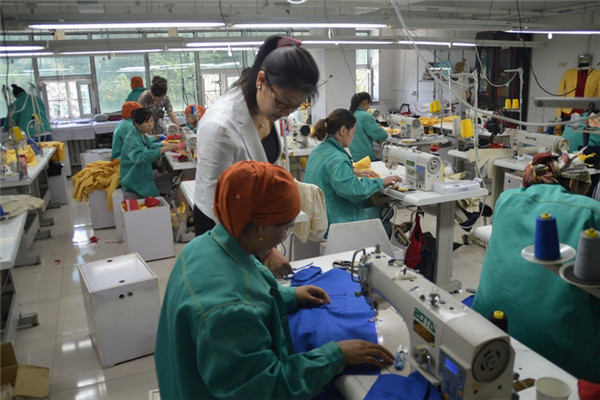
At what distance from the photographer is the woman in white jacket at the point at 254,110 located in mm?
1625

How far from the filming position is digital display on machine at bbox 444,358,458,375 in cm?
123

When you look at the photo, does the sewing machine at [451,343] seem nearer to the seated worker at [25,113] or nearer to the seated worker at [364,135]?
the seated worker at [364,135]

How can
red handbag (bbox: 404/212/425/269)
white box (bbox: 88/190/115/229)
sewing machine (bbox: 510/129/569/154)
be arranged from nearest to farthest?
1. red handbag (bbox: 404/212/425/269)
2. sewing machine (bbox: 510/129/569/154)
3. white box (bbox: 88/190/115/229)

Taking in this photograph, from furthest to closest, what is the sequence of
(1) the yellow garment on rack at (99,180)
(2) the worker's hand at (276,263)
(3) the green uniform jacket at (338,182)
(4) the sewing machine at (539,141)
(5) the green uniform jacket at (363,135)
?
(5) the green uniform jacket at (363,135)
(1) the yellow garment on rack at (99,180)
(4) the sewing machine at (539,141)
(3) the green uniform jacket at (338,182)
(2) the worker's hand at (276,263)

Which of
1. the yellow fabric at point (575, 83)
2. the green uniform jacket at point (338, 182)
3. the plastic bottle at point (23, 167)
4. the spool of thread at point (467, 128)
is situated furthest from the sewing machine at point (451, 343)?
the yellow fabric at point (575, 83)

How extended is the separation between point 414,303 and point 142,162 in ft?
13.3

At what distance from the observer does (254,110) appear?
1.92 meters

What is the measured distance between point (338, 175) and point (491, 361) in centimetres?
225

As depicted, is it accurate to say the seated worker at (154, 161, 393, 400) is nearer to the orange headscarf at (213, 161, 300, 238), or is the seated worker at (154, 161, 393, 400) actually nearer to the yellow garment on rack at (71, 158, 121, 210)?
the orange headscarf at (213, 161, 300, 238)

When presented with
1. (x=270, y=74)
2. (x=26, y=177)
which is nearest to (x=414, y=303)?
(x=270, y=74)

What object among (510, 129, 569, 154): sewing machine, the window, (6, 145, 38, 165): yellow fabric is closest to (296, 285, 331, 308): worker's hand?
(510, 129, 569, 154): sewing machine

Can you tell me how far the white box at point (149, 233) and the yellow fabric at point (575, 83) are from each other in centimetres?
729

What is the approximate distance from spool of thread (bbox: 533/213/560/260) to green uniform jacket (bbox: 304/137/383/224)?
2.03m

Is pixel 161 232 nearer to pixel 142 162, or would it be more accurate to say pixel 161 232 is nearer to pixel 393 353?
pixel 142 162
